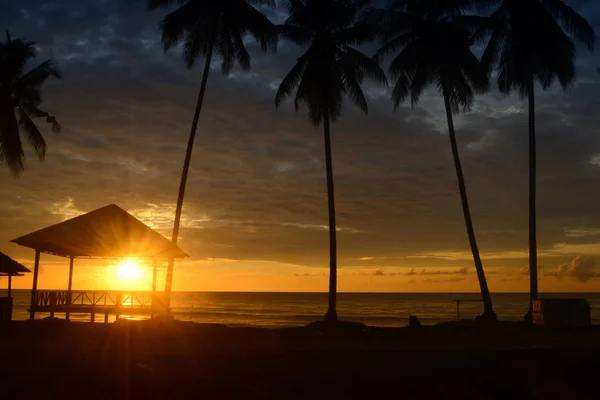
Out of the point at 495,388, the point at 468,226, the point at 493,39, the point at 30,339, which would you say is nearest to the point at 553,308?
the point at 468,226

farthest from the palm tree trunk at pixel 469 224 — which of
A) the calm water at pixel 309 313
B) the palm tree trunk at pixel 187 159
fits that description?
the calm water at pixel 309 313

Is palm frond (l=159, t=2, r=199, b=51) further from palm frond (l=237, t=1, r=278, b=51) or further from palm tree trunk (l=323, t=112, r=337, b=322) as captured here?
palm tree trunk (l=323, t=112, r=337, b=322)

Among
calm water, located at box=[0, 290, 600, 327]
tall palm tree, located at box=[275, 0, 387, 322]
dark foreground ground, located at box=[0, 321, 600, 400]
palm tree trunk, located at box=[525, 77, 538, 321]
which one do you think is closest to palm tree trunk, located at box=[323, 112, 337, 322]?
tall palm tree, located at box=[275, 0, 387, 322]

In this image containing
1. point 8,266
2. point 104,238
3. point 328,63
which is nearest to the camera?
point 104,238

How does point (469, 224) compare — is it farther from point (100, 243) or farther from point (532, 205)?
point (100, 243)

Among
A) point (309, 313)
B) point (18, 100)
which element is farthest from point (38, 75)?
point (309, 313)

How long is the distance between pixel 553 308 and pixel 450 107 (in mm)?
10348

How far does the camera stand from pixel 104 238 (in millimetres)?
21344

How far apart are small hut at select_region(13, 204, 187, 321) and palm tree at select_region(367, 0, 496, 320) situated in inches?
509

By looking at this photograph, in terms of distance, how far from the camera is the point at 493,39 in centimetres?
2700

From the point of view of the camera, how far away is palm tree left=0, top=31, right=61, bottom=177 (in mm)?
27953

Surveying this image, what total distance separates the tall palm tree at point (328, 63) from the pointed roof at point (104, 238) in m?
7.69

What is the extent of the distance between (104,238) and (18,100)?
11.9m

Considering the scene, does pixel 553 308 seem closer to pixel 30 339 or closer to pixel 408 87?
pixel 408 87
